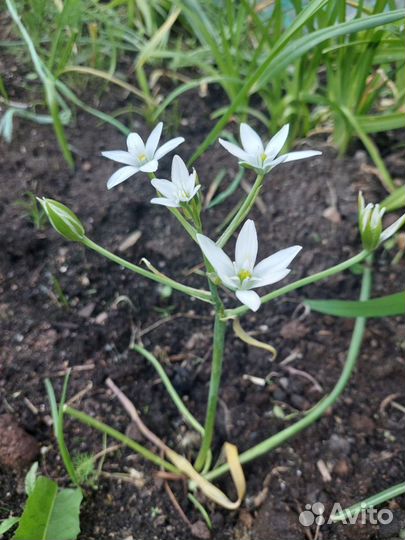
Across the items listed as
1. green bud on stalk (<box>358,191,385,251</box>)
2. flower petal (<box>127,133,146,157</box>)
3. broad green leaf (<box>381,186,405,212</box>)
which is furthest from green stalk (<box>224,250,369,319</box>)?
broad green leaf (<box>381,186,405,212</box>)

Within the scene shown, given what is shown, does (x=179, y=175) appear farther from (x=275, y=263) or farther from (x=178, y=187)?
(x=275, y=263)

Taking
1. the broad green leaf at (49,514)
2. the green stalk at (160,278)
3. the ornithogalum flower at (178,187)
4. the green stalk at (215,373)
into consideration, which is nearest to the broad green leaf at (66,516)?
the broad green leaf at (49,514)

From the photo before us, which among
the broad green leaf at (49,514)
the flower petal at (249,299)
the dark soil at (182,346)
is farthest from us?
the dark soil at (182,346)

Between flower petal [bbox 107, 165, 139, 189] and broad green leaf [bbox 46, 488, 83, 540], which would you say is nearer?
flower petal [bbox 107, 165, 139, 189]

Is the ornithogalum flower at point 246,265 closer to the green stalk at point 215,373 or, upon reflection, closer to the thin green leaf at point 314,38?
the green stalk at point 215,373

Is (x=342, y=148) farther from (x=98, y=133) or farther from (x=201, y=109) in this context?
(x=98, y=133)

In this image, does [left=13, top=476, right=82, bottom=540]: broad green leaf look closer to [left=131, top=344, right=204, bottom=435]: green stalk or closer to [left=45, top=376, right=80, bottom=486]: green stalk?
[left=45, top=376, right=80, bottom=486]: green stalk

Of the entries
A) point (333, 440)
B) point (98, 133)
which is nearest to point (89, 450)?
point (333, 440)
